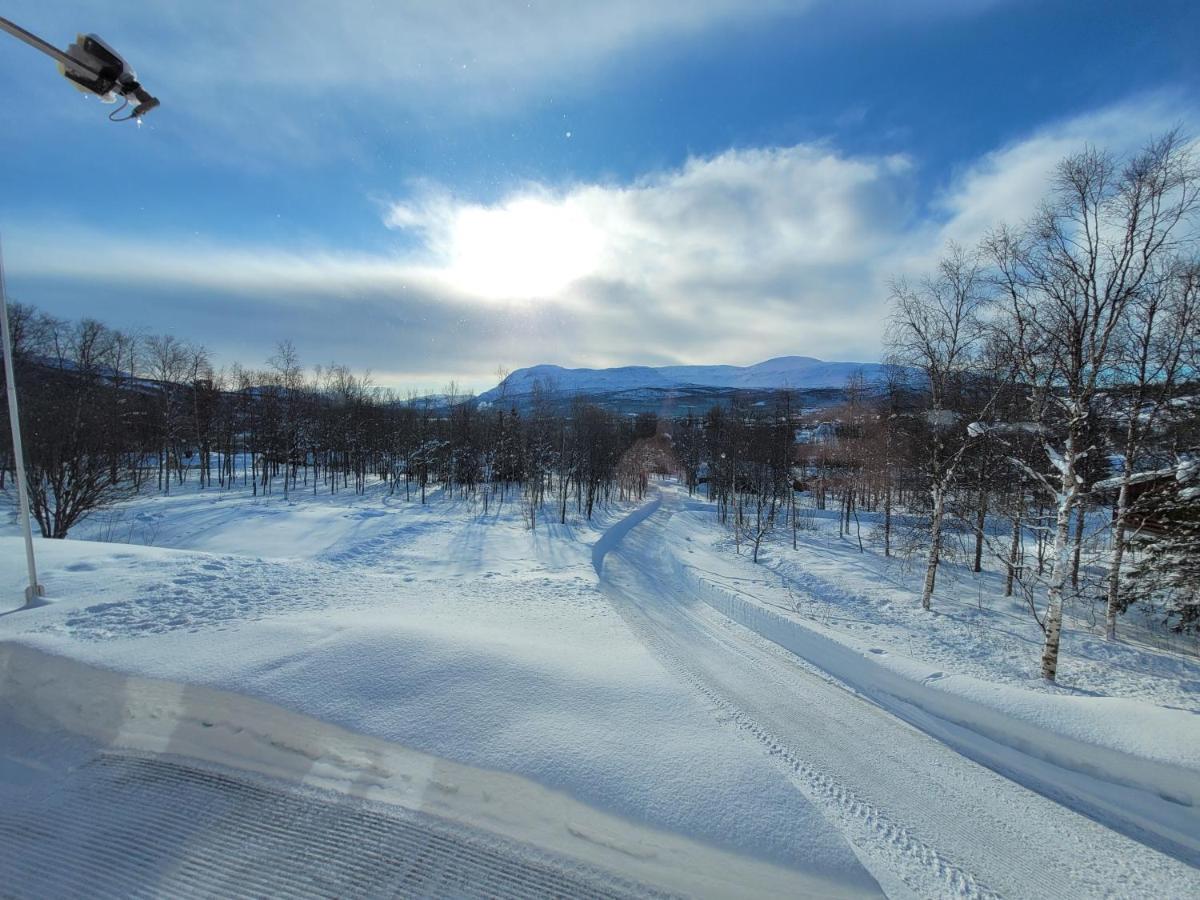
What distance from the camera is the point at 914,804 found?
5480 millimetres

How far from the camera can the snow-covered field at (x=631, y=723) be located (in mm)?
4113

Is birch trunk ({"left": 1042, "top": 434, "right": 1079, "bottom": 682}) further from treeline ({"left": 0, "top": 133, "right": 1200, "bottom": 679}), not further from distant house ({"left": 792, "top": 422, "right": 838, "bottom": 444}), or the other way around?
distant house ({"left": 792, "top": 422, "right": 838, "bottom": 444})

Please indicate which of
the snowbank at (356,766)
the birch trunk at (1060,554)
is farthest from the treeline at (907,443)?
the snowbank at (356,766)

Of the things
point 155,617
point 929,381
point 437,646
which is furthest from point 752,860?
point 929,381

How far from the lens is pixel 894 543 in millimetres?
30141

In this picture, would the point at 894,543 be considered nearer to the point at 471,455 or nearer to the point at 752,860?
the point at 752,860

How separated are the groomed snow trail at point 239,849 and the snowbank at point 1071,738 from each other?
266 inches

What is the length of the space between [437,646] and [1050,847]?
24.1ft

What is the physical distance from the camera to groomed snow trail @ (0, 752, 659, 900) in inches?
119

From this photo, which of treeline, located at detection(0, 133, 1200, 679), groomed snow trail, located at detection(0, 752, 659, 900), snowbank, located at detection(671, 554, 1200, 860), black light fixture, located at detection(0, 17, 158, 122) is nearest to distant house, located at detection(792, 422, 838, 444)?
treeline, located at detection(0, 133, 1200, 679)

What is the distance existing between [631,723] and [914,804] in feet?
11.3

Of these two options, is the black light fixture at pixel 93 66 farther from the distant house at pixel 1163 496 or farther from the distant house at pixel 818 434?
the distant house at pixel 818 434

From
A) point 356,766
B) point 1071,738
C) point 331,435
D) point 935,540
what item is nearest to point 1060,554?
point 1071,738

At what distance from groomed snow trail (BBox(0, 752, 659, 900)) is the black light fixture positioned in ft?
21.7
